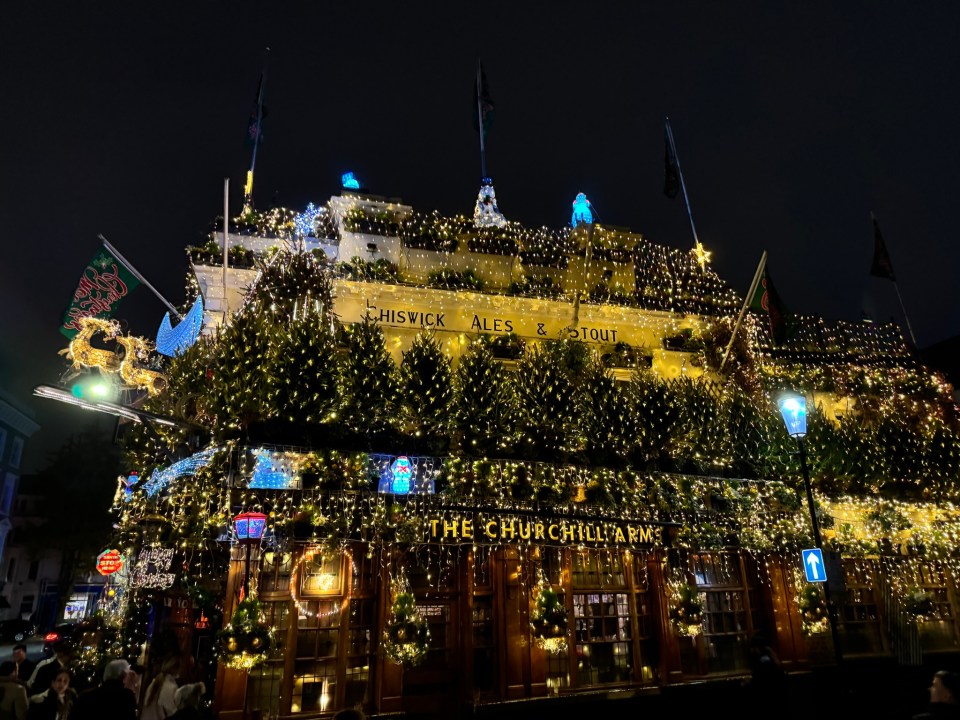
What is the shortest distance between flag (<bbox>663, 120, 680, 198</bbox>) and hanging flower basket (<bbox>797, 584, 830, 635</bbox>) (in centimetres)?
1111

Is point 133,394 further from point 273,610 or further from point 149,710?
point 149,710

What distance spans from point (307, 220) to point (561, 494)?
923 centimetres

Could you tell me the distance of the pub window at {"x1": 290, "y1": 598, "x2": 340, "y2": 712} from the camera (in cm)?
967

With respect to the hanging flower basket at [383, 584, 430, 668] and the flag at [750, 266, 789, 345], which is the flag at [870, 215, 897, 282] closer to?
the flag at [750, 266, 789, 345]

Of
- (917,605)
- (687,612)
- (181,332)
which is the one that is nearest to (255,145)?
(181,332)

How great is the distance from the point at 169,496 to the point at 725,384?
1240cm

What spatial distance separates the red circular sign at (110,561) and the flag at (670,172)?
16.9 m

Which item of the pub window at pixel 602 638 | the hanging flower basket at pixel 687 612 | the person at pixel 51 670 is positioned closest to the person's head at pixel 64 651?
the person at pixel 51 670

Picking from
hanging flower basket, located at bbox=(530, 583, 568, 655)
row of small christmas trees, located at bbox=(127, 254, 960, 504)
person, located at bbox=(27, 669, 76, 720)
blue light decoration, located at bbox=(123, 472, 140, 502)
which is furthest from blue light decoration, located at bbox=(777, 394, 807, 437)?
blue light decoration, located at bbox=(123, 472, 140, 502)

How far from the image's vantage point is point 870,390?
15.7 meters

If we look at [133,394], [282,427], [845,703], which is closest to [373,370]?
[282,427]

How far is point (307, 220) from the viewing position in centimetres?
1447

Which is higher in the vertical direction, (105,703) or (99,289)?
(99,289)

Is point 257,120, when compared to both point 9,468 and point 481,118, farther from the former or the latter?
point 9,468
